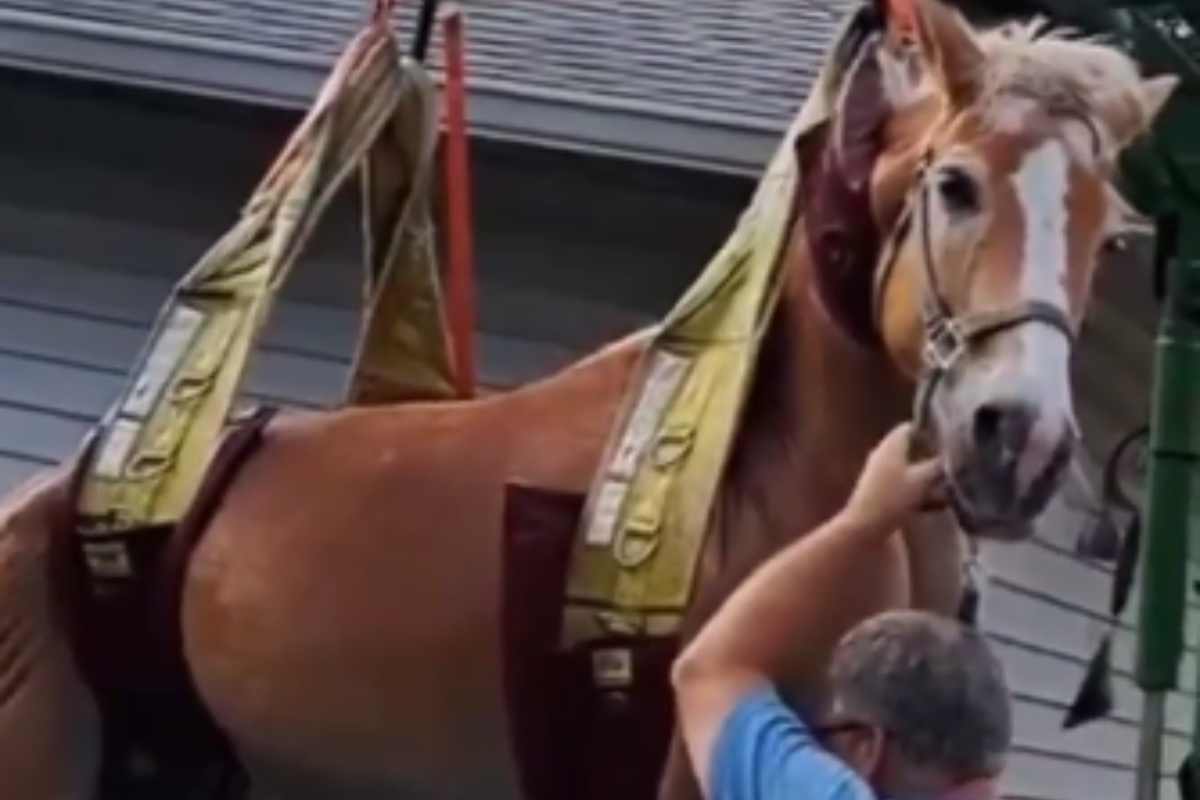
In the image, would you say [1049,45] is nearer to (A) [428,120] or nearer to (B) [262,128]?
(A) [428,120]

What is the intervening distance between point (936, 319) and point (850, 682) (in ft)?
2.11

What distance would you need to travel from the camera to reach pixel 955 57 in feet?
A: 11.6

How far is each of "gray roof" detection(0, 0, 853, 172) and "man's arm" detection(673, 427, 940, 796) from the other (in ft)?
12.9

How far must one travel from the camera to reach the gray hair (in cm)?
283

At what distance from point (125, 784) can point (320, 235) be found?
3351 millimetres

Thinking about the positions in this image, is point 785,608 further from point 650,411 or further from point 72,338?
point 72,338

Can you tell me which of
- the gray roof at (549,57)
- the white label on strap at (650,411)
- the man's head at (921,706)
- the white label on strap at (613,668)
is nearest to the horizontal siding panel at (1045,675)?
the gray roof at (549,57)

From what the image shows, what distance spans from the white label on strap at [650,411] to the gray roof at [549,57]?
3183 millimetres

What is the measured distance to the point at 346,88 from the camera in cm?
457

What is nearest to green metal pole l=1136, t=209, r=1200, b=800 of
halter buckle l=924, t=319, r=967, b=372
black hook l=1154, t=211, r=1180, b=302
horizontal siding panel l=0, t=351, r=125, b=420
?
black hook l=1154, t=211, r=1180, b=302

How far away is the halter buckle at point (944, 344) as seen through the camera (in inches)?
133

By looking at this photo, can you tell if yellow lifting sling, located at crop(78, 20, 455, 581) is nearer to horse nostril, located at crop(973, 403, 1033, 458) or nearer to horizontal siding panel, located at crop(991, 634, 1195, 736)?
horse nostril, located at crop(973, 403, 1033, 458)

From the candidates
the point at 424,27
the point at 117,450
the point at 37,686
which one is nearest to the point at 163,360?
the point at 117,450

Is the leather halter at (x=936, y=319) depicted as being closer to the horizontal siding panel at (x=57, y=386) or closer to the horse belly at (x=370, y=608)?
the horse belly at (x=370, y=608)
